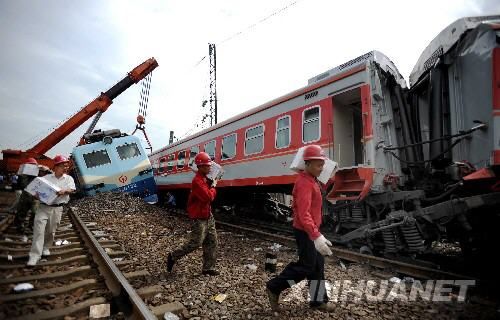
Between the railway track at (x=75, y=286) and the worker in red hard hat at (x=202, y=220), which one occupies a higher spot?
the worker in red hard hat at (x=202, y=220)

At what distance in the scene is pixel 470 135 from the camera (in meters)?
4.87

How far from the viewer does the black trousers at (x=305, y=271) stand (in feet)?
10.4

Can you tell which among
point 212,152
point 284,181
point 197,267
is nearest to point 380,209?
point 284,181

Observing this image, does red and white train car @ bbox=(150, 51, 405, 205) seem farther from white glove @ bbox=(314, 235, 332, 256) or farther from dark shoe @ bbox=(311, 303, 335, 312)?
white glove @ bbox=(314, 235, 332, 256)

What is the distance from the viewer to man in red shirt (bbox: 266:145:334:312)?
3.15 meters

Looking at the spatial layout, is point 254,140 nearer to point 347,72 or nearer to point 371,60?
point 347,72

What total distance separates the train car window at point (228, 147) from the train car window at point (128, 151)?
4912 millimetres

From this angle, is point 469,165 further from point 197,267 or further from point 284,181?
point 197,267

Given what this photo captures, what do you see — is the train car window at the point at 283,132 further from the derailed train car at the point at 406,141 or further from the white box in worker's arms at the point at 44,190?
the white box in worker's arms at the point at 44,190

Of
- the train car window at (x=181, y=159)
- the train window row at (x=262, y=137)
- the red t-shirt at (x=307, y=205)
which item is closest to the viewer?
the red t-shirt at (x=307, y=205)

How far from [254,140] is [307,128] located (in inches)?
86.3

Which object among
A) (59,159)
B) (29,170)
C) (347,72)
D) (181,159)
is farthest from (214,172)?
(181,159)

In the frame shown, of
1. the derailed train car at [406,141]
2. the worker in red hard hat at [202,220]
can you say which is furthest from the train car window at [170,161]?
the worker in red hard hat at [202,220]

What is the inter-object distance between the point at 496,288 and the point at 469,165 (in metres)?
1.80
